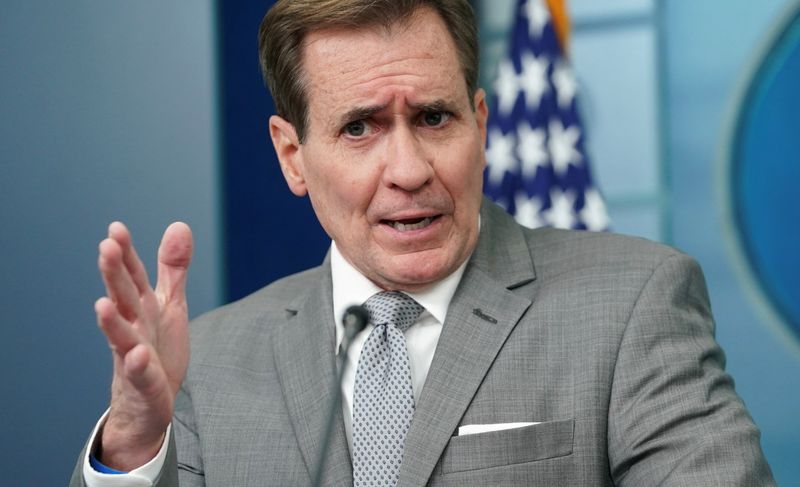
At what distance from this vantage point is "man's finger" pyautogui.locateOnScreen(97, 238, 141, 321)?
4.57ft

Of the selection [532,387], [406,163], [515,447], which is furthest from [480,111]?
[515,447]

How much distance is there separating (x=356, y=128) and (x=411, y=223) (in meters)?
0.19

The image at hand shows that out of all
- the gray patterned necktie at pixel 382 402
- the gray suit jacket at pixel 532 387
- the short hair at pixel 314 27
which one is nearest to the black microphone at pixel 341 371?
the gray suit jacket at pixel 532 387

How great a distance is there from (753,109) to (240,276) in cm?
164

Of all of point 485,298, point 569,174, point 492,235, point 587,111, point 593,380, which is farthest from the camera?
point 587,111

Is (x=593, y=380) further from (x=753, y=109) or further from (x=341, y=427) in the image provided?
(x=753, y=109)

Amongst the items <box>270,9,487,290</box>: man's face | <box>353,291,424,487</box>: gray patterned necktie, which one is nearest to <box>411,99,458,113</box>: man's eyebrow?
<box>270,9,487,290</box>: man's face

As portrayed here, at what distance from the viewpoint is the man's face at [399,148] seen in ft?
6.21

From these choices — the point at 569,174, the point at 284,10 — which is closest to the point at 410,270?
the point at 284,10

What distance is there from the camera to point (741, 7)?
11.4 feet

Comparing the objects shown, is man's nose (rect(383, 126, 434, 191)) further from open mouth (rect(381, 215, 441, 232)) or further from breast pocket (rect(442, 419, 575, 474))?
breast pocket (rect(442, 419, 575, 474))

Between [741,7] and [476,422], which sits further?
[741,7]

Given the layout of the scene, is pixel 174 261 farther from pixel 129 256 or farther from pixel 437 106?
pixel 437 106

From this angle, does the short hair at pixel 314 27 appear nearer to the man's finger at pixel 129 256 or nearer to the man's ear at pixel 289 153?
the man's ear at pixel 289 153
